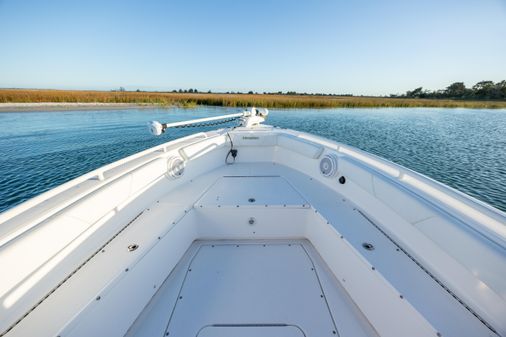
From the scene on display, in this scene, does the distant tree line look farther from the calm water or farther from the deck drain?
the deck drain

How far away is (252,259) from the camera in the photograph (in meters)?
1.71

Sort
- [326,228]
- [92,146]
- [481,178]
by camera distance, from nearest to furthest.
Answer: [326,228] → [481,178] → [92,146]

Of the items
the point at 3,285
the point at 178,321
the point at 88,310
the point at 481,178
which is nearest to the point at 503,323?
the point at 178,321

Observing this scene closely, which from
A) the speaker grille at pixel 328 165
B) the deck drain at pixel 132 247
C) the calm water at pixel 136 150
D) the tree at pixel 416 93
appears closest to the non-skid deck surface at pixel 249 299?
the deck drain at pixel 132 247

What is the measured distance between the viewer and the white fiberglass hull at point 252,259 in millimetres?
931

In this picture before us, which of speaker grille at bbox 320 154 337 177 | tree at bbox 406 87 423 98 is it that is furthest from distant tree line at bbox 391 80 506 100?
speaker grille at bbox 320 154 337 177

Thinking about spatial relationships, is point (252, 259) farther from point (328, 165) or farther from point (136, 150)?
point (136, 150)

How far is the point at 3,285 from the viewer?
32.3 inches

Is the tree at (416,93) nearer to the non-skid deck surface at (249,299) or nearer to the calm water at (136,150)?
the calm water at (136,150)

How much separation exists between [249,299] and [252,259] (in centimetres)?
36

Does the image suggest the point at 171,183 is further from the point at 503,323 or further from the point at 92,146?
the point at 92,146

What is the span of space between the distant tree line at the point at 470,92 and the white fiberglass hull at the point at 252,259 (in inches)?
2701

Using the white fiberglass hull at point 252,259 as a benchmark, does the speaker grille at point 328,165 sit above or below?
above

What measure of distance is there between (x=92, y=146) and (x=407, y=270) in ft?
31.9
